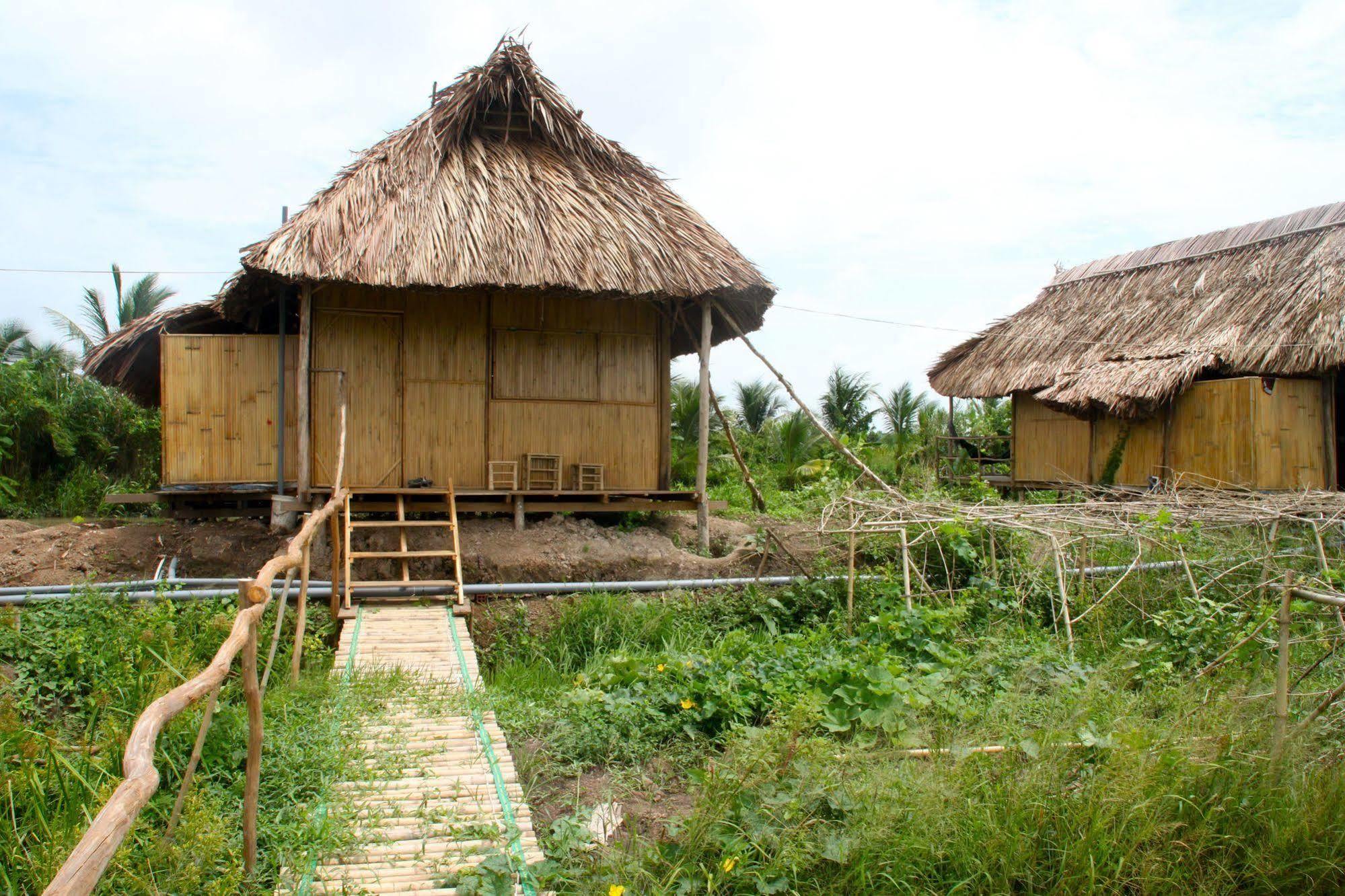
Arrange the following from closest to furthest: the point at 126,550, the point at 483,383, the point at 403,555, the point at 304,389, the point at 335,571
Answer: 1. the point at 335,571
2. the point at 403,555
3. the point at 126,550
4. the point at 304,389
5. the point at 483,383

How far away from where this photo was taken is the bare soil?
8047 mm

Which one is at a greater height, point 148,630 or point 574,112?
point 574,112

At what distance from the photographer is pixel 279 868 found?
3074mm

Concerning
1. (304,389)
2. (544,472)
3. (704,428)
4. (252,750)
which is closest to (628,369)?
(704,428)

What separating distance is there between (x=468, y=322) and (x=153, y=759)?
6.89 m

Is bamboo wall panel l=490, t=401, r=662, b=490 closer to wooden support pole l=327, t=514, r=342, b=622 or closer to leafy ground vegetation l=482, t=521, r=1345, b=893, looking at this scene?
wooden support pole l=327, t=514, r=342, b=622

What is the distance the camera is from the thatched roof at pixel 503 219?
8320 mm

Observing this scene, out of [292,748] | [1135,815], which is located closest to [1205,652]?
[1135,815]

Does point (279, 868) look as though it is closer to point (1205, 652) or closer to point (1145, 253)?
point (1205, 652)

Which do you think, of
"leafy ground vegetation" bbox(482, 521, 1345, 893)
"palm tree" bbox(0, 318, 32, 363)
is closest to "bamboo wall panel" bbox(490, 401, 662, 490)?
"leafy ground vegetation" bbox(482, 521, 1345, 893)

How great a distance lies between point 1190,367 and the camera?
1215cm

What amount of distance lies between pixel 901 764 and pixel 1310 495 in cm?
739

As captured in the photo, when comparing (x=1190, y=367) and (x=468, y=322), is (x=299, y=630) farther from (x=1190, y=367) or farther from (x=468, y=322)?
(x=1190, y=367)

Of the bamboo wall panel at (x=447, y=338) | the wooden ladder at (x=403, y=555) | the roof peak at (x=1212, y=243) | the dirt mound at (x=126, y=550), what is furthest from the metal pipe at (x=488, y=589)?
the roof peak at (x=1212, y=243)
